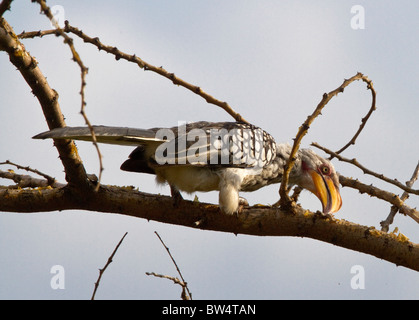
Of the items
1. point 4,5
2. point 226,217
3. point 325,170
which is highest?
point 4,5

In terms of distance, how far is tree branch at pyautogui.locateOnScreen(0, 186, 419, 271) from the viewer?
379cm

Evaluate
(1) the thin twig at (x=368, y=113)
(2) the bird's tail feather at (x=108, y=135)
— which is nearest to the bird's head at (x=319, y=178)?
(1) the thin twig at (x=368, y=113)

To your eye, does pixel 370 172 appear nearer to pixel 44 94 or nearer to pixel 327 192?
pixel 327 192

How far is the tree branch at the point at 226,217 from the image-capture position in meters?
3.79

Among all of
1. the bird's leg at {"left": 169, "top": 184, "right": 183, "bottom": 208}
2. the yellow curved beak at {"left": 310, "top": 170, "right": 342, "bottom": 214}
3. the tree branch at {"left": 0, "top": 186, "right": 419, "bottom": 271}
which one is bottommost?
the tree branch at {"left": 0, "top": 186, "right": 419, "bottom": 271}

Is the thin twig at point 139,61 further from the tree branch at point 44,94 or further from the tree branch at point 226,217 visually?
the tree branch at point 226,217

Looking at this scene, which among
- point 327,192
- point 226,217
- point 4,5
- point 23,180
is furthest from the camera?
point 327,192

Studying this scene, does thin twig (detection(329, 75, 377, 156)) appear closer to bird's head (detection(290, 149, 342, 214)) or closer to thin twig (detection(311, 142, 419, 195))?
thin twig (detection(311, 142, 419, 195))

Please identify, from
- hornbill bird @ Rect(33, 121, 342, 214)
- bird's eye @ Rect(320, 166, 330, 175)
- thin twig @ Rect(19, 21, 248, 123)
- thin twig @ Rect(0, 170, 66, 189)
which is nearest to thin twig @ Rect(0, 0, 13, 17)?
thin twig @ Rect(19, 21, 248, 123)

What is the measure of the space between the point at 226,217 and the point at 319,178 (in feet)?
5.27

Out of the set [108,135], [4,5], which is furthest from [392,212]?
[4,5]

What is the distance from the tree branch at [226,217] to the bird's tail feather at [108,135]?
14.5 inches

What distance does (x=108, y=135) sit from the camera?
392cm
